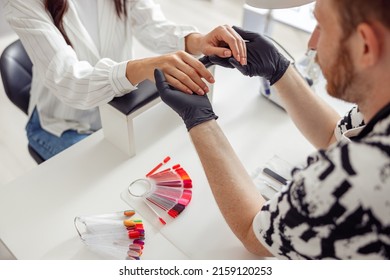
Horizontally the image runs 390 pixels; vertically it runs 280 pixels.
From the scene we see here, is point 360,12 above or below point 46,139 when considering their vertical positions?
above

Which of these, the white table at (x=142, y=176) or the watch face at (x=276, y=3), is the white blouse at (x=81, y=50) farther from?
the watch face at (x=276, y=3)

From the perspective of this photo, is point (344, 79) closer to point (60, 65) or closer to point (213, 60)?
point (213, 60)

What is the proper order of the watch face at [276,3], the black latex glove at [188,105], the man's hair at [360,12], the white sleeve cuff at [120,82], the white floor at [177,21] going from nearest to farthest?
the man's hair at [360,12] < the watch face at [276,3] < the black latex glove at [188,105] < the white sleeve cuff at [120,82] < the white floor at [177,21]

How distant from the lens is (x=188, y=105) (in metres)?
0.86

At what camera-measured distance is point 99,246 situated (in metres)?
0.79

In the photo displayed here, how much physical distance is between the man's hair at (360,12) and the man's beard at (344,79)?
4cm

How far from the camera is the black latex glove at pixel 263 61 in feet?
3.30

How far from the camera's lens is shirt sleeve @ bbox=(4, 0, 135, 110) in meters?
0.97

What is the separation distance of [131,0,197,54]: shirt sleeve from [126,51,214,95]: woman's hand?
0.89ft

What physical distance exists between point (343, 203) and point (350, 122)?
1.41 ft

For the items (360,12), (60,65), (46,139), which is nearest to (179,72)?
(60,65)

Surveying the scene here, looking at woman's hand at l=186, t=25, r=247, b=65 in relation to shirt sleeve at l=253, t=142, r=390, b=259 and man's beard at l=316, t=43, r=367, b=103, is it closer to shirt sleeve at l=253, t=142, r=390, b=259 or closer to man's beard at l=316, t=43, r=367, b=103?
man's beard at l=316, t=43, r=367, b=103

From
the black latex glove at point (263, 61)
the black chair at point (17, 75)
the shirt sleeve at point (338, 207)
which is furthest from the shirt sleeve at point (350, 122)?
the black chair at point (17, 75)

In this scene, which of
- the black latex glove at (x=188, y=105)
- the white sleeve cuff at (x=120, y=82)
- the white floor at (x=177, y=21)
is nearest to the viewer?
the black latex glove at (x=188, y=105)
